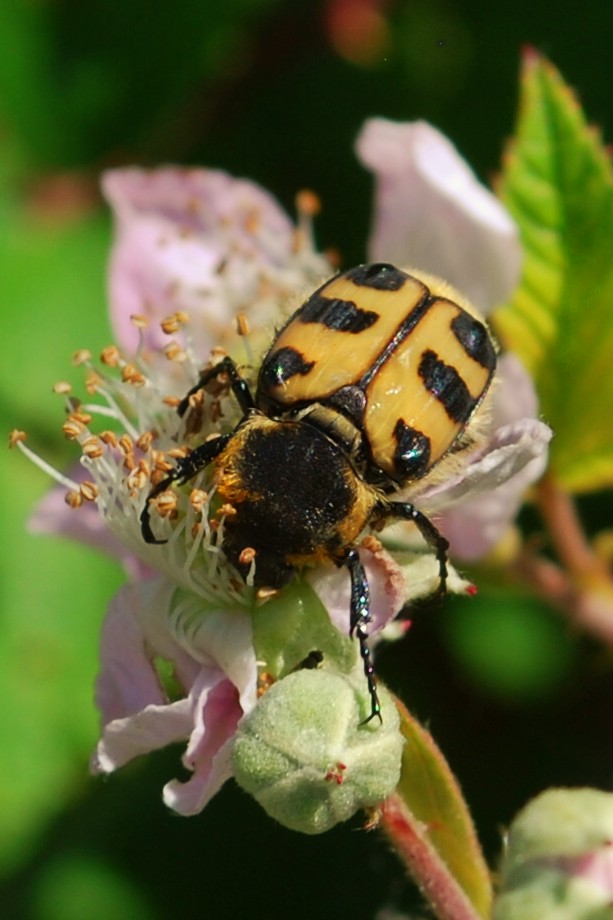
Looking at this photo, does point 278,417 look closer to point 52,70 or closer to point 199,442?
point 199,442

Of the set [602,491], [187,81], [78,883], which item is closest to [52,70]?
[187,81]

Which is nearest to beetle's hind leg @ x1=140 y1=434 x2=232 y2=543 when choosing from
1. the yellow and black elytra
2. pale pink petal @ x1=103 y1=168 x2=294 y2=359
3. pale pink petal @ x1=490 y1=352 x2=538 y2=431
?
the yellow and black elytra

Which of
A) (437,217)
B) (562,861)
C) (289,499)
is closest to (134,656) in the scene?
(289,499)

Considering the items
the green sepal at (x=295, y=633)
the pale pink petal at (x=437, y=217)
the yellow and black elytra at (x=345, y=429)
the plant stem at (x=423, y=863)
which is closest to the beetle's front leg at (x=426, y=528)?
the yellow and black elytra at (x=345, y=429)

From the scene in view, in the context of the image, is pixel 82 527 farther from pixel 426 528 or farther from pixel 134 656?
pixel 426 528

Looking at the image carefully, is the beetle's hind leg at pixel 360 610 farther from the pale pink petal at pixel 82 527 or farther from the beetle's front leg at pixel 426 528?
the pale pink petal at pixel 82 527

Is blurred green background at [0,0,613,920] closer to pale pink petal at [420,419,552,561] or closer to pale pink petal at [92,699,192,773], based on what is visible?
pale pink petal at [420,419,552,561]
